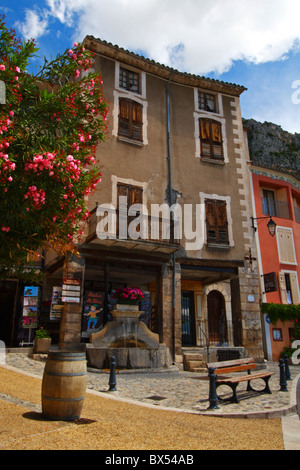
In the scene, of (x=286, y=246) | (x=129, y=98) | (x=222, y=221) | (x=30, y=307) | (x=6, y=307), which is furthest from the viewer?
(x=286, y=246)

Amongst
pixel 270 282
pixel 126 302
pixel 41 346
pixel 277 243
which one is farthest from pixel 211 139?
pixel 41 346

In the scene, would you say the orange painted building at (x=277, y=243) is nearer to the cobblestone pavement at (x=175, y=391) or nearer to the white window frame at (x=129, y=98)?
the white window frame at (x=129, y=98)

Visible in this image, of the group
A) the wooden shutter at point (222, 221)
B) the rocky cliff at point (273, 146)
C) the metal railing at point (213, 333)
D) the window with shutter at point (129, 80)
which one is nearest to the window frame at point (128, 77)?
the window with shutter at point (129, 80)

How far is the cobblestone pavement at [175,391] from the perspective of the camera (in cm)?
657

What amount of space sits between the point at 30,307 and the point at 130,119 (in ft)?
28.5

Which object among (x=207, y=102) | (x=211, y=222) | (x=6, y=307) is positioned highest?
→ (x=207, y=102)

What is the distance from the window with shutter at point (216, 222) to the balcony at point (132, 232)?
2237mm

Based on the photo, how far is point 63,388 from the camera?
4.97 meters

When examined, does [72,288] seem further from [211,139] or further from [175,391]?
[211,139]

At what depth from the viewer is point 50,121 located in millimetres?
5094

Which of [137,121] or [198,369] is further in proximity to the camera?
[137,121]

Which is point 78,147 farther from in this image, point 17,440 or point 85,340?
point 85,340

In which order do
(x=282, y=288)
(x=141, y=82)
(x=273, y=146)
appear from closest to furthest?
1. (x=141, y=82)
2. (x=282, y=288)
3. (x=273, y=146)

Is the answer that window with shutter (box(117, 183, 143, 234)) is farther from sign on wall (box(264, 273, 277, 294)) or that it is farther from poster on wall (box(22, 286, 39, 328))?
sign on wall (box(264, 273, 277, 294))
